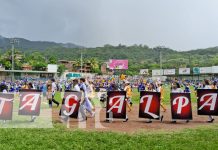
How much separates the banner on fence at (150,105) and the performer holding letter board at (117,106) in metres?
0.77

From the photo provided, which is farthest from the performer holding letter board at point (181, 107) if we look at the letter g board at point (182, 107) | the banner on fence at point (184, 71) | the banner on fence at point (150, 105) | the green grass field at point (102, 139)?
the banner on fence at point (184, 71)

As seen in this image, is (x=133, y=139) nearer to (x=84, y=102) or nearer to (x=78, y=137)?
(x=78, y=137)

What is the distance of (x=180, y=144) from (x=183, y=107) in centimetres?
487

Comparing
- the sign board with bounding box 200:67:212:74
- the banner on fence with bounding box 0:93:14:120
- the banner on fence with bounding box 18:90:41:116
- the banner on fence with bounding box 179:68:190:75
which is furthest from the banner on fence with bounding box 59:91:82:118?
the banner on fence with bounding box 179:68:190:75

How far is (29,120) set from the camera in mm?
14609

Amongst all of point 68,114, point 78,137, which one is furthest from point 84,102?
point 78,137

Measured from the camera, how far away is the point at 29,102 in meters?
14.1

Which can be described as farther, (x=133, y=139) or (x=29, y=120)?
(x=29, y=120)

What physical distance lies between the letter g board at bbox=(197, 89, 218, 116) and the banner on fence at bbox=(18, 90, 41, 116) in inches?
261

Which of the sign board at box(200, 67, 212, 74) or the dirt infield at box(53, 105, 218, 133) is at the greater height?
the sign board at box(200, 67, 212, 74)

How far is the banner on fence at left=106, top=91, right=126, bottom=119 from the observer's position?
14250mm

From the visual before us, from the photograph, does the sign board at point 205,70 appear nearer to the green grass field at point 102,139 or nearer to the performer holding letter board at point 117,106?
the performer holding letter board at point 117,106

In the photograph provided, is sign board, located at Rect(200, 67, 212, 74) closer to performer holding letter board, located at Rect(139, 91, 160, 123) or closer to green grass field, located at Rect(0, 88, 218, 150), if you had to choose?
performer holding letter board, located at Rect(139, 91, 160, 123)

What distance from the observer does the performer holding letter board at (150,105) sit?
14109 mm
